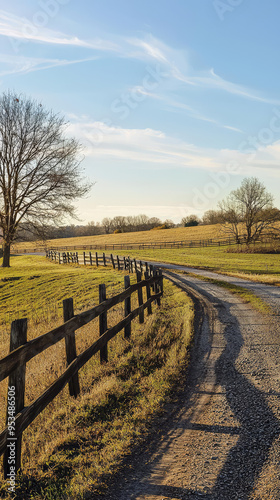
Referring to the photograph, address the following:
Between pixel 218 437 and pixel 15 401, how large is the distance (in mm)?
2468

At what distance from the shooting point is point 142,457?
3.93 metres

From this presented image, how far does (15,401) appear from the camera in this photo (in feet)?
13.3

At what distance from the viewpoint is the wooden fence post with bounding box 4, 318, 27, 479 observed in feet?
12.9

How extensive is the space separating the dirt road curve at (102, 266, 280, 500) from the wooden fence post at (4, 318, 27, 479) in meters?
1.27

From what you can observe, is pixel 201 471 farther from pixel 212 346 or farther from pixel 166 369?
pixel 212 346

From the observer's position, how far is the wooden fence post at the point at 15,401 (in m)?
Answer: 3.93

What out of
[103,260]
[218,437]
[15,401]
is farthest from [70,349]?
[103,260]

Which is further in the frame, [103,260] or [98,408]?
[103,260]

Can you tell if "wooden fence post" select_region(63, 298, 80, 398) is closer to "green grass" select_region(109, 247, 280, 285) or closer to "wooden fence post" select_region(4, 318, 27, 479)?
"wooden fence post" select_region(4, 318, 27, 479)

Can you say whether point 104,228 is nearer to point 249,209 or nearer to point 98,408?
point 249,209

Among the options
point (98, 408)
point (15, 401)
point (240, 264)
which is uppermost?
point (15, 401)

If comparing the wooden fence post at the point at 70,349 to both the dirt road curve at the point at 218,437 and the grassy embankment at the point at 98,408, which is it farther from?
the dirt road curve at the point at 218,437

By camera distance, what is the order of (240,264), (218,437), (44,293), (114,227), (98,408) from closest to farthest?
(218,437), (98,408), (44,293), (240,264), (114,227)

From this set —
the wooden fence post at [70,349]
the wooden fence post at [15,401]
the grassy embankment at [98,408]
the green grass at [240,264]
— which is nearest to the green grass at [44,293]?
the grassy embankment at [98,408]
